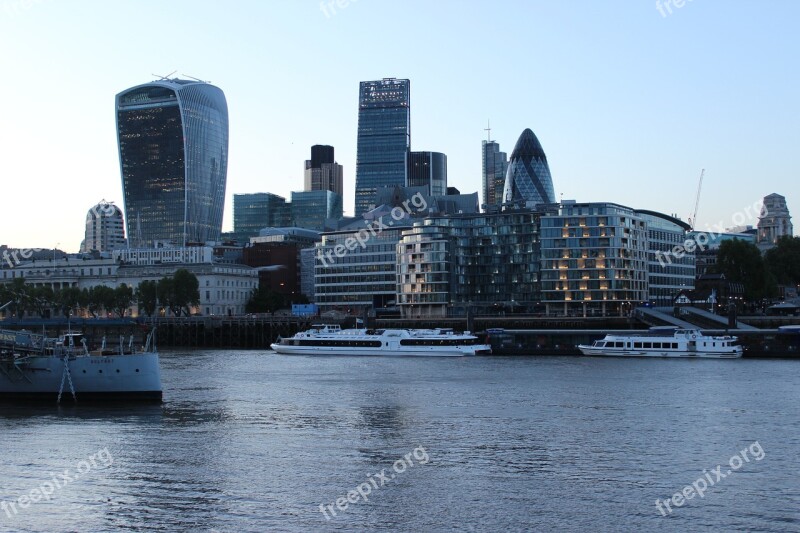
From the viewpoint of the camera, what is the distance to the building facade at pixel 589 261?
6934 inches

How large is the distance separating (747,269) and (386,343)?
72761mm

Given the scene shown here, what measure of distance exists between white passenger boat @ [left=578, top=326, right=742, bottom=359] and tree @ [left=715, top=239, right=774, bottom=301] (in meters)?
48.0

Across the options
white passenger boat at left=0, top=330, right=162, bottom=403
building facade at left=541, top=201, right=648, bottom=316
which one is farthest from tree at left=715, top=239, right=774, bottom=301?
white passenger boat at left=0, top=330, right=162, bottom=403

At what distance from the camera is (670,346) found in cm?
12431

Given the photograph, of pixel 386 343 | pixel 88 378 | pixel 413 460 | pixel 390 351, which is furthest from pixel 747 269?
pixel 413 460

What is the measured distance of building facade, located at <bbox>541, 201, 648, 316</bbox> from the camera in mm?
176125

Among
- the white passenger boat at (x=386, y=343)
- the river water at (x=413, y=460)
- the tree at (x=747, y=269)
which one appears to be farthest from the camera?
the tree at (x=747, y=269)

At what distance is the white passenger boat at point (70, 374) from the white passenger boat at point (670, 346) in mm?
73175

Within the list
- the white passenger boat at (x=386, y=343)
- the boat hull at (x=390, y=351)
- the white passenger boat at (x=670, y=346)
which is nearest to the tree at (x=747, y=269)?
the white passenger boat at (x=670, y=346)

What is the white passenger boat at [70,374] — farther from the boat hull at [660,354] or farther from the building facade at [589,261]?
the building facade at [589,261]

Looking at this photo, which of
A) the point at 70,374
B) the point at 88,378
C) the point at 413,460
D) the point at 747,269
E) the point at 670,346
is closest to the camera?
the point at 413,460

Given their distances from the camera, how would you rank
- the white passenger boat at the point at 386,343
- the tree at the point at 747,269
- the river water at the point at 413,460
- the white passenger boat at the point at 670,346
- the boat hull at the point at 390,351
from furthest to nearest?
the tree at the point at 747,269
the white passenger boat at the point at 386,343
the boat hull at the point at 390,351
the white passenger boat at the point at 670,346
the river water at the point at 413,460

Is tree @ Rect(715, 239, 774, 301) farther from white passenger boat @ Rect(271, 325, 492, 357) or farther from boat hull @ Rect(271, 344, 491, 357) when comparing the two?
boat hull @ Rect(271, 344, 491, 357)

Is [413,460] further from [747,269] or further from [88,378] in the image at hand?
[747,269]
